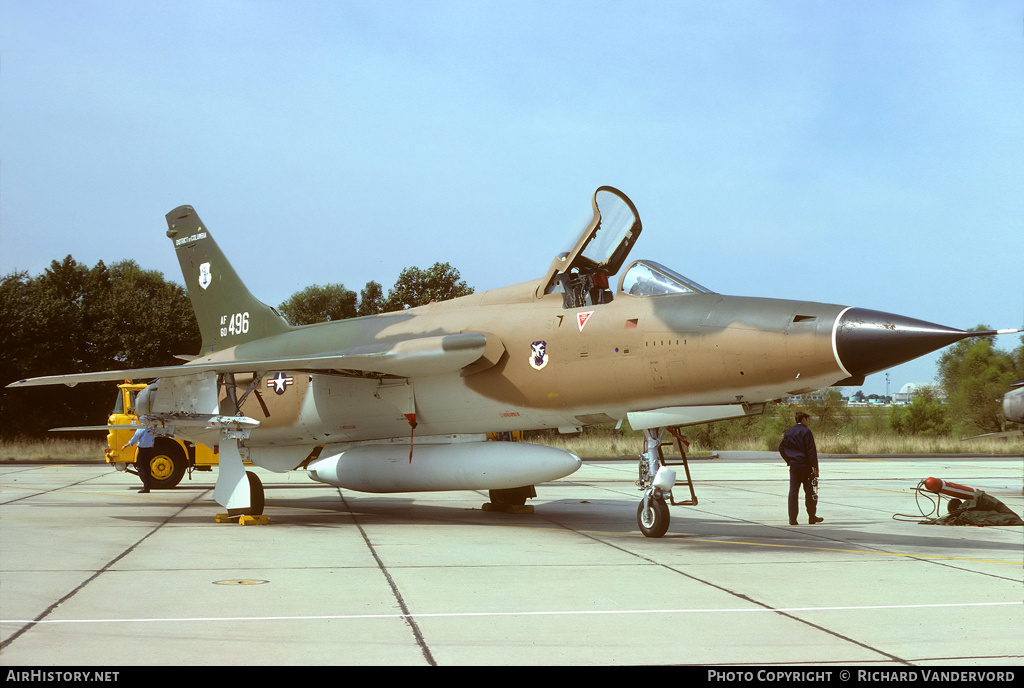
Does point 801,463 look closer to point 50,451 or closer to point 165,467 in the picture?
→ point 165,467

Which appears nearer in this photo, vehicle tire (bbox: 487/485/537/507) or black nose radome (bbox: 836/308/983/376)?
black nose radome (bbox: 836/308/983/376)

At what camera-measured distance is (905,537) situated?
11.3 meters

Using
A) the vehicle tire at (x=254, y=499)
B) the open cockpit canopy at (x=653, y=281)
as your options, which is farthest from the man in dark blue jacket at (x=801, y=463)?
the vehicle tire at (x=254, y=499)

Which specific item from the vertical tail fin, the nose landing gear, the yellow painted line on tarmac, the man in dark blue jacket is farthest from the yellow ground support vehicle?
the yellow painted line on tarmac

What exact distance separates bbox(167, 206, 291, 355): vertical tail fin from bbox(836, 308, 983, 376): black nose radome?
958 cm

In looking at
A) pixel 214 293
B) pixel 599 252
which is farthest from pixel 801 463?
pixel 214 293

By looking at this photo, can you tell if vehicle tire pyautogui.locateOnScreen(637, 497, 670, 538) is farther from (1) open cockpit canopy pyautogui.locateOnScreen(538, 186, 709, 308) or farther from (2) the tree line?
(2) the tree line

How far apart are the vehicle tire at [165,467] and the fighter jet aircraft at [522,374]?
5612mm

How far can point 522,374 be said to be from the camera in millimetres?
11477

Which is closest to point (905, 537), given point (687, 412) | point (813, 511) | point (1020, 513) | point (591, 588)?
point (813, 511)

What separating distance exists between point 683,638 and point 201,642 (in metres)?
2.90

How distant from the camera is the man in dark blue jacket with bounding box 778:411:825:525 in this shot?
12797 mm

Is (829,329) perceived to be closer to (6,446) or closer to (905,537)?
(905,537)

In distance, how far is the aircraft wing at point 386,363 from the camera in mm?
11625
